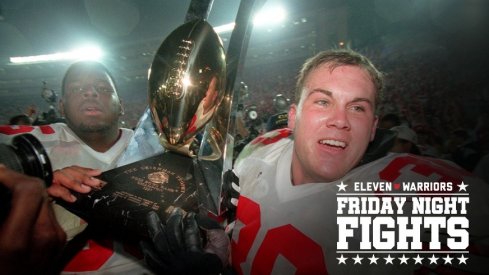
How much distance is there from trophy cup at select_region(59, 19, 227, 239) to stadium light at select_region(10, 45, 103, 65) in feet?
41.4

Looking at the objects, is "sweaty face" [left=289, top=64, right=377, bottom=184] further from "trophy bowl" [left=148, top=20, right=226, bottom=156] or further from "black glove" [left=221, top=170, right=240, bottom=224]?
"trophy bowl" [left=148, top=20, right=226, bottom=156]

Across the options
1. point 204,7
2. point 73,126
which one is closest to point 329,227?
point 204,7

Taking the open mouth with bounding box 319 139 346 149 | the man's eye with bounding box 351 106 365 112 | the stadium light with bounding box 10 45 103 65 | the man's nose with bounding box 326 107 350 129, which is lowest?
the open mouth with bounding box 319 139 346 149

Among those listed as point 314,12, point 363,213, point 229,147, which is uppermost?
point 314,12

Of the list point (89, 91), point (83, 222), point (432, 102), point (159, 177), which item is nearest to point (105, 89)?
point (89, 91)

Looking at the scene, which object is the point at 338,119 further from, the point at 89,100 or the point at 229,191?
the point at 89,100

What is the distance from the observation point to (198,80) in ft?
2.34

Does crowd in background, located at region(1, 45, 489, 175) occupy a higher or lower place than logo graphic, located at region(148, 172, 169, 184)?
higher

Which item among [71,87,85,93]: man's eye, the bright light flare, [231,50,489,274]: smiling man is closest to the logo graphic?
[231,50,489,274]: smiling man

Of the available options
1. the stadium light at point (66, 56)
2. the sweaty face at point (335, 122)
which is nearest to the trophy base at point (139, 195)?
the sweaty face at point (335, 122)

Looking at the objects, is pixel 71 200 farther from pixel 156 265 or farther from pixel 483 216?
pixel 483 216

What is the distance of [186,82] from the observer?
0.70 meters

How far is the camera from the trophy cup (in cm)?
72

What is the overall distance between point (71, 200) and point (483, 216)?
1161 mm
